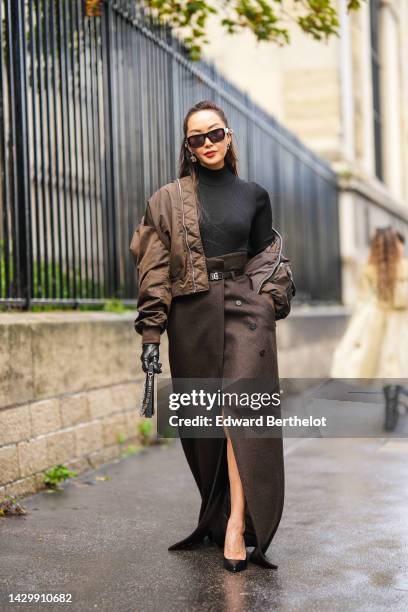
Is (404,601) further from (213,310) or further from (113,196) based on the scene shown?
(113,196)

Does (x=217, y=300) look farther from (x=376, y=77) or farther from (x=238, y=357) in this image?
(x=376, y=77)

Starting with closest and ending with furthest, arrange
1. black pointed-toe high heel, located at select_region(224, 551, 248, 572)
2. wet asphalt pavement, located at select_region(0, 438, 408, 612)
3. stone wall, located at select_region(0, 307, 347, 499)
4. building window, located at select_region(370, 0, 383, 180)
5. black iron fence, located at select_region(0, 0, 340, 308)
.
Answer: wet asphalt pavement, located at select_region(0, 438, 408, 612)
black pointed-toe high heel, located at select_region(224, 551, 248, 572)
stone wall, located at select_region(0, 307, 347, 499)
black iron fence, located at select_region(0, 0, 340, 308)
building window, located at select_region(370, 0, 383, 180)

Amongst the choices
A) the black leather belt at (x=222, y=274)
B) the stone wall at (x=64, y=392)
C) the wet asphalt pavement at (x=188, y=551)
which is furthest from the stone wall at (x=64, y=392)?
the black leather belt at (x=222, y=274)

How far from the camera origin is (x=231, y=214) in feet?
14.6

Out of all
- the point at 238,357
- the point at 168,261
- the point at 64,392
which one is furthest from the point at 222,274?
the point at 64,392

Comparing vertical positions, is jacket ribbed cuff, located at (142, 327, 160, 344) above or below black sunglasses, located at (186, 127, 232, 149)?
below

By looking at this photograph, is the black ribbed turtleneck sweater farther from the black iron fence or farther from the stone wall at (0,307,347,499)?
the black iron fence

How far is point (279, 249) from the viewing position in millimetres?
4625

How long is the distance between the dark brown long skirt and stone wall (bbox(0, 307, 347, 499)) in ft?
5.39

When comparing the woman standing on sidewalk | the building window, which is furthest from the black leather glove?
the building window

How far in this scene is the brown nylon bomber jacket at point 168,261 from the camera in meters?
4.33

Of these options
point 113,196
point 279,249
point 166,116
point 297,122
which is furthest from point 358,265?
point 279,249

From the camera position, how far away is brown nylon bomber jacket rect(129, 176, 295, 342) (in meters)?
4.33

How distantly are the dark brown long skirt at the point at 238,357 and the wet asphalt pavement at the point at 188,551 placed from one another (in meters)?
0.27
